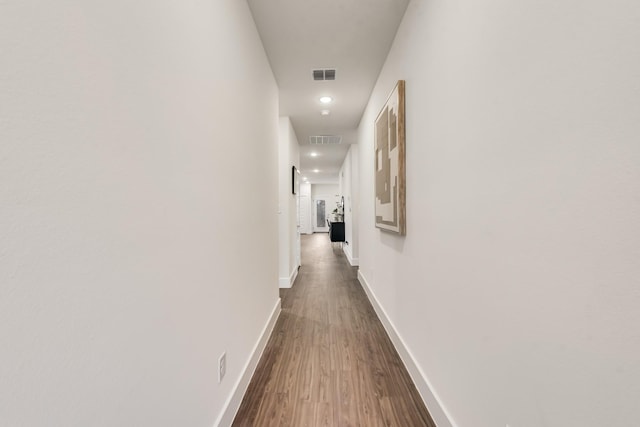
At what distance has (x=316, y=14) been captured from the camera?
2115mm

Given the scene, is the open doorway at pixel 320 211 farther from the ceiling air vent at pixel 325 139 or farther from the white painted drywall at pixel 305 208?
the ceiling air vent at pixel 325 139

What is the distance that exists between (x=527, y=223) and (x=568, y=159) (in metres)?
0.23

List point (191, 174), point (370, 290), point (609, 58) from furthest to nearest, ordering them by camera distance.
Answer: point (370, 290) → point (191, 174) → point (609, 58)

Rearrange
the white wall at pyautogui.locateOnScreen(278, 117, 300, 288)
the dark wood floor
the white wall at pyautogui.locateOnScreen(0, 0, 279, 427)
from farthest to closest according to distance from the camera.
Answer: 1. the white wall at pyautogui.locateOnScreen(278, 117, 300, 288)
2. the dark wood floor
3. the white wall at pyautogui.locateOnScreen(0, 0, 279, 427)

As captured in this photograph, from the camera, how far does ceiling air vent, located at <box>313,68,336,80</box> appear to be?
297 centimetres

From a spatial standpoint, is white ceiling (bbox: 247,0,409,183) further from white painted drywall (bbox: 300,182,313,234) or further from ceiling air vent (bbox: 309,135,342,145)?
white painted drywall (bbox: 300,182,313,234)

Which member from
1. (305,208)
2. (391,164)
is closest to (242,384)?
(391,164)

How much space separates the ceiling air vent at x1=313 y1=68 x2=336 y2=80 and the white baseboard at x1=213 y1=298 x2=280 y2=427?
255 cm

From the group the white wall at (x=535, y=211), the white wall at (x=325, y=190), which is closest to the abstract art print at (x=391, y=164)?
the white wall at (x=535, y=211)

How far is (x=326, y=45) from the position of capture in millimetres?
2512

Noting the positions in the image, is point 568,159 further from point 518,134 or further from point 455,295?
point 455,295

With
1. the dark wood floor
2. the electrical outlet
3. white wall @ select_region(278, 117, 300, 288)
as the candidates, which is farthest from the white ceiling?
the dark wood floor

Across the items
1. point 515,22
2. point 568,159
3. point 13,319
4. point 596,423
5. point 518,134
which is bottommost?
point 596,423

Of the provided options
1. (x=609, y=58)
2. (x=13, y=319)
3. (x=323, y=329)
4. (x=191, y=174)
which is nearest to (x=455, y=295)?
(x=609, y=58)
